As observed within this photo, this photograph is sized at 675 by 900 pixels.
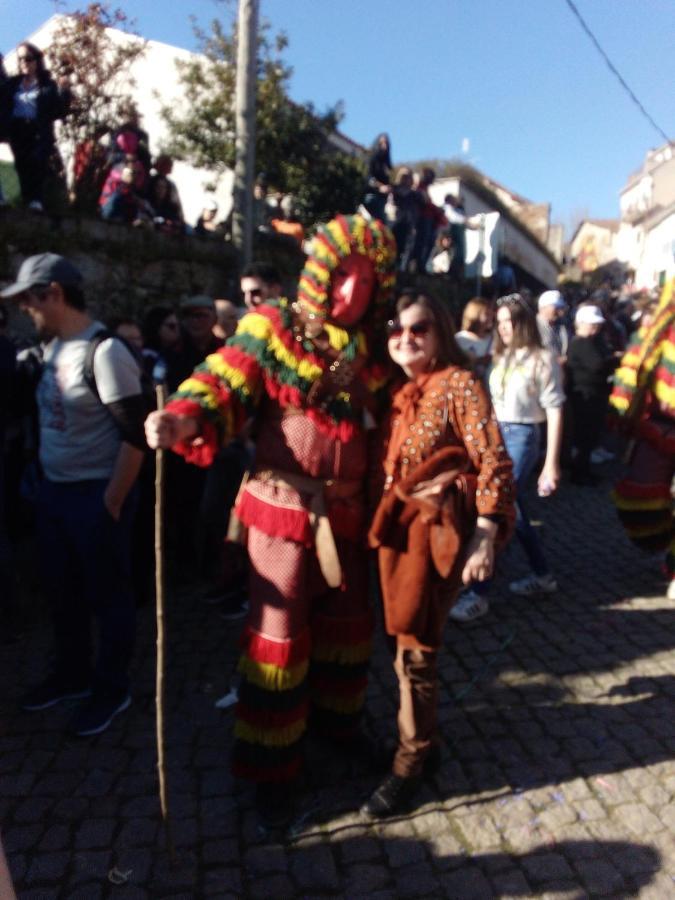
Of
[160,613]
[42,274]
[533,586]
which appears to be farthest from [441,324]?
[533,586]

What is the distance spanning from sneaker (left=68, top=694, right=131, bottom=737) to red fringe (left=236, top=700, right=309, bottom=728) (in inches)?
32.2

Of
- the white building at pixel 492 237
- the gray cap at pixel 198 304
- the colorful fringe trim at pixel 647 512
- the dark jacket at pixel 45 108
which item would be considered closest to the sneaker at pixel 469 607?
the colorful fringe trim at pixel 647 512

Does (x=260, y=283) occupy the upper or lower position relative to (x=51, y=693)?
upper

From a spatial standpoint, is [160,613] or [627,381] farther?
[627,381]

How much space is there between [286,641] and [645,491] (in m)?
2.75

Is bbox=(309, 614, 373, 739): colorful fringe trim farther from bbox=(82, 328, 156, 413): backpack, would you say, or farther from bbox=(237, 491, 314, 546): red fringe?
bbox=(82, 328, 156, 413): backpack

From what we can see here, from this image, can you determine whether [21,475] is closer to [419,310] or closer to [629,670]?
[419,310]

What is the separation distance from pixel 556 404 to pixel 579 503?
9.87 feet

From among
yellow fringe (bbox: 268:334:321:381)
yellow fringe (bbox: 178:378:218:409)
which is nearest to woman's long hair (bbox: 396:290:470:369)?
yellow fringe (bbox: 268:334:321:381)

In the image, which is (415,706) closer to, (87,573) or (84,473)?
(87,573)

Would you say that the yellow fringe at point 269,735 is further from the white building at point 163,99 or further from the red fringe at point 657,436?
the white building at point 163,99

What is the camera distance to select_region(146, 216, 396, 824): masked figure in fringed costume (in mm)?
2260

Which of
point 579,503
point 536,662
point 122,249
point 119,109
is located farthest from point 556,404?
point 119,109

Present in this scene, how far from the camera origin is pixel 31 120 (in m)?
5.61
